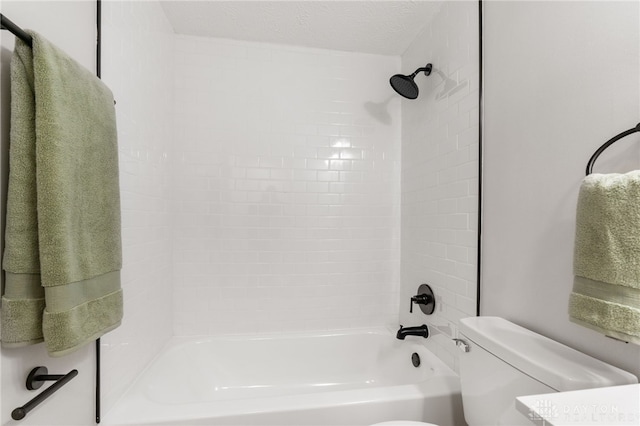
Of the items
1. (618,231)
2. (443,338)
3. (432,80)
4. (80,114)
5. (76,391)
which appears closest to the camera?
(618,231)

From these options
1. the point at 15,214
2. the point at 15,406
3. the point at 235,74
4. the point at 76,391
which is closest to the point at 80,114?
the point at 15,214

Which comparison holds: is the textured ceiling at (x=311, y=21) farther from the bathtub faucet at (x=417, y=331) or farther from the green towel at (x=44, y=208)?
the bathtub faucet at (x=417, y=331)

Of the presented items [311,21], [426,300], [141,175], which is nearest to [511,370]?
[426,300]

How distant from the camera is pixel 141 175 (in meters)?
1.51

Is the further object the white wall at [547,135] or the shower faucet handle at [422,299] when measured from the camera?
the shower faucet handle at [422,299]

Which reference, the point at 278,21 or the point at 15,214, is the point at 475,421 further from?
the point at 278,21

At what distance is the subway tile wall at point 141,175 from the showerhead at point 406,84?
1.33m

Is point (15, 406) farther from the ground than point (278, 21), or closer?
closer

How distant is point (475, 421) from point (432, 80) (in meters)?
1.71

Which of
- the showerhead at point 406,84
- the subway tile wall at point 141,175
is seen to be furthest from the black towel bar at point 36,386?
the showerhead at point 406,84

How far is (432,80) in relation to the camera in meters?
1.85

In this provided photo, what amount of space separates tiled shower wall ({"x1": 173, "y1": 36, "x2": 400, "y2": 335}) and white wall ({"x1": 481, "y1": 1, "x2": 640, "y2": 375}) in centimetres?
90

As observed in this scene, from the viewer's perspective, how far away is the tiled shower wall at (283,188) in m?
2.04

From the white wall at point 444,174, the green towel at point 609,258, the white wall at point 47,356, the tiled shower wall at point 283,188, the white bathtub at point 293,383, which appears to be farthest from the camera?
the tiled shower wall at point 283,188
